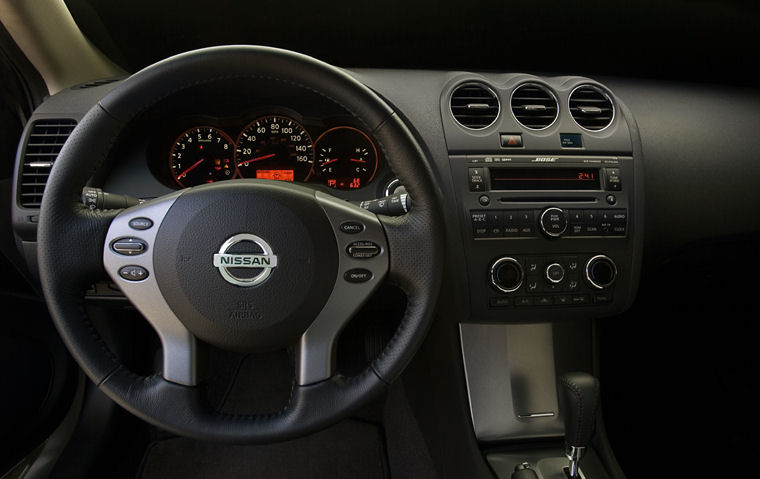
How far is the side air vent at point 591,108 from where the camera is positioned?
3.73 feet

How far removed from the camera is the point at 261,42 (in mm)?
1438

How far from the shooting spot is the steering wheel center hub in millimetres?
789

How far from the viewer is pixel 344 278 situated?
0.83m

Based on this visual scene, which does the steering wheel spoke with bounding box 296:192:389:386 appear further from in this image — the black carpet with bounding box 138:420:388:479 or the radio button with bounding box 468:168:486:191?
the black carpet with bounding box 138:420:388:479

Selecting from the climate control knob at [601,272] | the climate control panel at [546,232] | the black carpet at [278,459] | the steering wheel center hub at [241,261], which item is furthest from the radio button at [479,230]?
the black carpet at [278,459]

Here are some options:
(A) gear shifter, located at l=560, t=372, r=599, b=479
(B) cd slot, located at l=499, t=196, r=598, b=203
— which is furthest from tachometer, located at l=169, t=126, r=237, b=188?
(A) gear shifter, located at l=560, t=372, r=599, b=479

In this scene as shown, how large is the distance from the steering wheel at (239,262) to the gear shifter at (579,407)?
1.31ft

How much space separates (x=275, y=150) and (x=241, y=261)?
461 mm

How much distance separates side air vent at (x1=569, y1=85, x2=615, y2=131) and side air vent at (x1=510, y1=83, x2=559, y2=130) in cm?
5

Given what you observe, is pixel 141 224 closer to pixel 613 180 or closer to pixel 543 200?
pixel 543 200

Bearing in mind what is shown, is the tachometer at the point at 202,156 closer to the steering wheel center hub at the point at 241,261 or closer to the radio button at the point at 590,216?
the steering wheel center hub at the point at 241,261

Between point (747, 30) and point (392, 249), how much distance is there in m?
1.23

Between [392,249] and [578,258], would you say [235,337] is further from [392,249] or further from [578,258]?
[578,258]

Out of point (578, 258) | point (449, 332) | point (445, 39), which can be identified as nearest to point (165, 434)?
point (449, 332)
